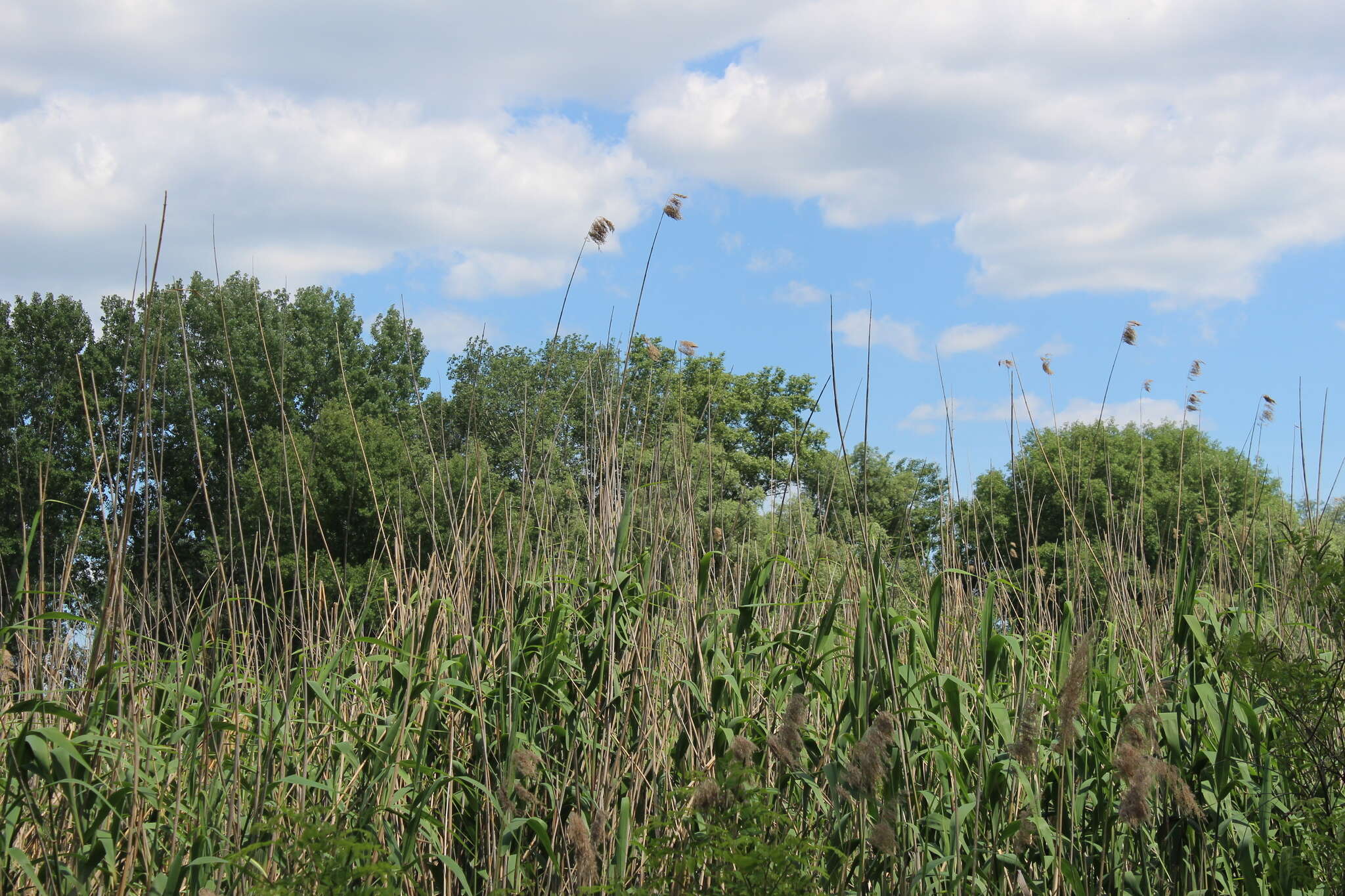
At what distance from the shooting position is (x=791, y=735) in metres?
2.23

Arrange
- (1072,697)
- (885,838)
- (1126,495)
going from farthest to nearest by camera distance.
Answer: (1126,495) < (885,838) < (1072,697)

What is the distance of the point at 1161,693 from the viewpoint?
2.47m

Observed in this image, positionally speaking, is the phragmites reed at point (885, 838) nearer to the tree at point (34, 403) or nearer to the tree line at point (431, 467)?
the tree line at point (431, 467)

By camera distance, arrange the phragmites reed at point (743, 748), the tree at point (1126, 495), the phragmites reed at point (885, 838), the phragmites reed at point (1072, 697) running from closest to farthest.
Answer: the phragmites reed at point (1072, 697) → the phragmites reed at point (885, 838) → the phragmites reed at point (743, 748) → the tree at point (1126, 495)

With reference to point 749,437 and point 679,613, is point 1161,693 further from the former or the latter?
point 749,437

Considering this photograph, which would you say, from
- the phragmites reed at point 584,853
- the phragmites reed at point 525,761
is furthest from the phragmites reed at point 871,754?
the phragmites reed at point 525,761

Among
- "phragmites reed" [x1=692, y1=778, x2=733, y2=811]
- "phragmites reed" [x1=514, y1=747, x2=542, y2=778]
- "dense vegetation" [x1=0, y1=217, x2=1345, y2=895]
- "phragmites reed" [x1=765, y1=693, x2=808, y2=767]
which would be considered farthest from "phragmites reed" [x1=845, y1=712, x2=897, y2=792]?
"phragmites reed" [x1=514, y1=747, x2=542, y2=778]

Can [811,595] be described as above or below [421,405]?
below

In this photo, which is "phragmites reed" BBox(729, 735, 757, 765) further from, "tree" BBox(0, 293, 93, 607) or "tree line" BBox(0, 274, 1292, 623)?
"tree" BBox(0, 293, 93, 607)

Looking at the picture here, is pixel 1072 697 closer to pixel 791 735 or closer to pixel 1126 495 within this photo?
pixel 791 735

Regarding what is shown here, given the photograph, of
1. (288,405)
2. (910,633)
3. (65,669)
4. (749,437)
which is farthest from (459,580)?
(749,437)

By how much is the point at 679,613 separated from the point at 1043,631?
1.56 m

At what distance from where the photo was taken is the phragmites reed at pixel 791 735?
2197mm

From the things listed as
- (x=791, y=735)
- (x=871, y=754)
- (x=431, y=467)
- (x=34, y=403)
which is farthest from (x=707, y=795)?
(x=34, y=403)
